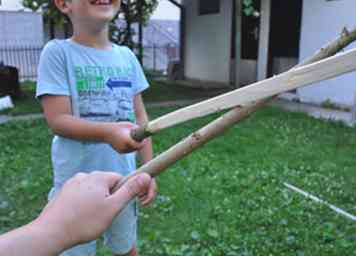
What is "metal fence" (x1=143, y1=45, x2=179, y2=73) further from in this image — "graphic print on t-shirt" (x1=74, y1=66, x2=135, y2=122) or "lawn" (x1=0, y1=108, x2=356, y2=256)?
"graphic print on t-shirt" (x1=74, y1=66, x2=135, y2=122)

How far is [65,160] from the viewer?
5.61 ft

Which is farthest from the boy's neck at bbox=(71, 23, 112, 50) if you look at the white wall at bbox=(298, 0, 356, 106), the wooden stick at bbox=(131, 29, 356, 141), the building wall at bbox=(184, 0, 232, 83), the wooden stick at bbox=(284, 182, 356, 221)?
the building wall at bbox=(184, 0, 232, 83)

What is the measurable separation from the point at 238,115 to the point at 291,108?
24.2 ft

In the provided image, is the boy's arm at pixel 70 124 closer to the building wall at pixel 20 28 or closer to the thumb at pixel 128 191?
the thumb at pixel 128 191

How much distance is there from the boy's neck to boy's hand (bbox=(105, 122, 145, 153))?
0.42 m

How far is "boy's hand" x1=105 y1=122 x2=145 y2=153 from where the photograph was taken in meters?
1.22

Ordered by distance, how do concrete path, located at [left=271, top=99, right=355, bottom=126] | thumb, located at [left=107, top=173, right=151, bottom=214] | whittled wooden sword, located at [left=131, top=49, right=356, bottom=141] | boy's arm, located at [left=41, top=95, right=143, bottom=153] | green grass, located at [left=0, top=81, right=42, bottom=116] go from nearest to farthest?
1. whittled wooden sword, located at [left=131, top=49, right=356, bottom=141]
2. thumb, located at [left=107, top=173, right=151, bottom=214]
3. boy's arm, located at [left=41, top=95, right=143, bottom=153]
4. concrete path, located at [left=271, top=99, right=355, bottom=126]
5. green grass, located at [left=0, top=81, right=42, bottom=116]

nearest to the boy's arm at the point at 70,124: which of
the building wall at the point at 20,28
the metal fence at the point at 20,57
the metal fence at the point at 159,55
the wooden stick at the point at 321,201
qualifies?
the wooden stick at the point at 321,201

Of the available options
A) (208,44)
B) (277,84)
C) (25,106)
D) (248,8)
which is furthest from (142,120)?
(208,44)

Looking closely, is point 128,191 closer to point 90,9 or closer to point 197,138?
point 197,138

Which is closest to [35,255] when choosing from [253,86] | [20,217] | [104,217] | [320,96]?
[104,217]

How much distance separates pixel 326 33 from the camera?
8.42 m

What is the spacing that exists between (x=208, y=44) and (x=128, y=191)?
12.4 m

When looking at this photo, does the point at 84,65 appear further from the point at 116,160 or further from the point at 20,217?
the point at 20,217
